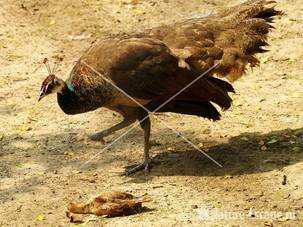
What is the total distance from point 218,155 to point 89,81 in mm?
1374

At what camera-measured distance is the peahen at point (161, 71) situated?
586 cm

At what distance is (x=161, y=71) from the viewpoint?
5898 millimetres

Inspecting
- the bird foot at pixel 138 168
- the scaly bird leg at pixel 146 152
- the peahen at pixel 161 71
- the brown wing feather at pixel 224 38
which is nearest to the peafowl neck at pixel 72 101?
the peahen at pixel 161 71

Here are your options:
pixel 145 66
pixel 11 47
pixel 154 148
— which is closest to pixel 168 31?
pixel 145 66

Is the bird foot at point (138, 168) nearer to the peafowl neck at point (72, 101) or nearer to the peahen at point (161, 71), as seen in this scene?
the peahen at point (161, 71)

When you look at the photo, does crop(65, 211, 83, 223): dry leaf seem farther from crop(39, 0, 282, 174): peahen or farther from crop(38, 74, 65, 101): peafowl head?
crop(38, 74, 65, 101): peafowl head

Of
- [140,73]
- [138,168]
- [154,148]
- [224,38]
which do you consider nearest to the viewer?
[140,73]

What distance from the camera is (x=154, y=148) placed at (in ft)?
21.7

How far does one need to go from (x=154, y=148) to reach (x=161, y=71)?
998 mm

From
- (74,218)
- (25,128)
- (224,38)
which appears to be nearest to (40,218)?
(74,218)

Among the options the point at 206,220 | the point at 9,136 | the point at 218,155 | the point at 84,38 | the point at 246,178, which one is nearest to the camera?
the point at 206,220

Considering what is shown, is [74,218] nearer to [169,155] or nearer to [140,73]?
[140,73]

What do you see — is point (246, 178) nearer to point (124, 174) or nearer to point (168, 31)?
point (124, 174)

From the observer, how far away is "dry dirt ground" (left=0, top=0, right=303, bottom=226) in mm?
5426
